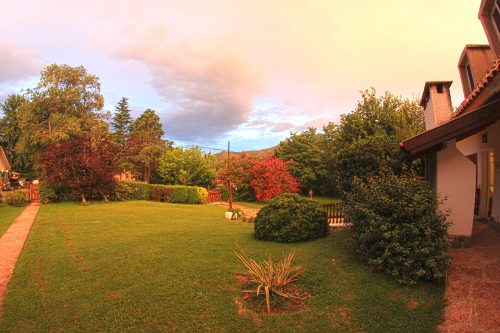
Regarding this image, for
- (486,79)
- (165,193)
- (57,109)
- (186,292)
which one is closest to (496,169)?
(486,79)

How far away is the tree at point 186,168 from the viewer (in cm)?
3181

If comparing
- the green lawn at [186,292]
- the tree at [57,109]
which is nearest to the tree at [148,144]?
the tree at [57,109]

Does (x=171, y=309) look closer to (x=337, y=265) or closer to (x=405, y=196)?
(x=337, y=265)

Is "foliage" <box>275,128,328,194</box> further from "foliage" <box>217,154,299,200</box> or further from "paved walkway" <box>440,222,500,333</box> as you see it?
"paved walkway" <box>440,222,500,333</box>

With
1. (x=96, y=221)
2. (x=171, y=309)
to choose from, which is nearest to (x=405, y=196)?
(x=171, y=309)

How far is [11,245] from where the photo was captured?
8.73 metres

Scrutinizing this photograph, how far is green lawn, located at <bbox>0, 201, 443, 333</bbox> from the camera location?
13.8 feet

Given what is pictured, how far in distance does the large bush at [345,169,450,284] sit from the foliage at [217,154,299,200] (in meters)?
20.1

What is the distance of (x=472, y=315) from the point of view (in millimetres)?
4051

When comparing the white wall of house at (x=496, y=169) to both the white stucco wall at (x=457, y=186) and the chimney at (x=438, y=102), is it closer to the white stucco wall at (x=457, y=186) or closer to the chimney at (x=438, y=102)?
the chimney at (x=438, y=102)

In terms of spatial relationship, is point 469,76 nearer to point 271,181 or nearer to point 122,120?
point 271,181

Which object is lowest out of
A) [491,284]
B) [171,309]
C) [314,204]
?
[171,309]

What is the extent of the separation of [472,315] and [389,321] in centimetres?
100

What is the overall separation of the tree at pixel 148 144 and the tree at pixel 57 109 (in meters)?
9.45
